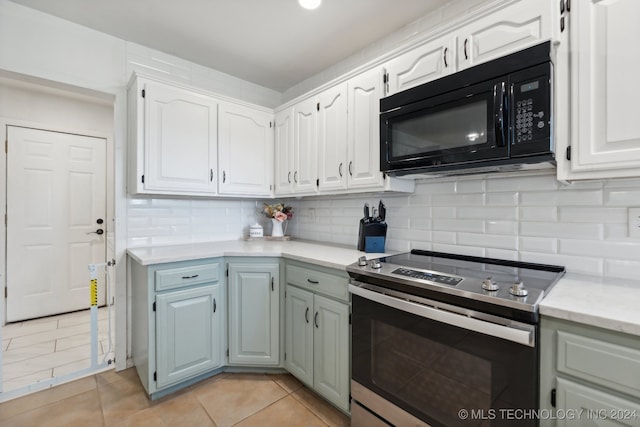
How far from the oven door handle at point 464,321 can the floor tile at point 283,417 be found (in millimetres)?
863

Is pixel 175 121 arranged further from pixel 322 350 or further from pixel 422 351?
pixel 422 351

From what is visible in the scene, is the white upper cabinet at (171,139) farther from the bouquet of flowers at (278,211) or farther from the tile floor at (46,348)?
the tile floor at (46,348)

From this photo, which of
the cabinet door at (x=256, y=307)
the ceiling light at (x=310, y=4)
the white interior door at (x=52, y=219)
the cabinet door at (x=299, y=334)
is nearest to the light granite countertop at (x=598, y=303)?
the cabinet door at (x=299, y=334)

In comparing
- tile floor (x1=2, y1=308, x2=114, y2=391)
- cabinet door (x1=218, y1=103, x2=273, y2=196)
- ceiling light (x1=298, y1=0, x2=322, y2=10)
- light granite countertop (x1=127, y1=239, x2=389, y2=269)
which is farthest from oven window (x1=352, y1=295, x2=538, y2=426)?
tile floor (x1=2, y1=308, x2=114, y2=391)

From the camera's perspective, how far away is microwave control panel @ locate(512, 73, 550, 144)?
3.89 feet

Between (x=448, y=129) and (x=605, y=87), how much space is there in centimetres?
57

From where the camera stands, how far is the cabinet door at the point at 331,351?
1655mm

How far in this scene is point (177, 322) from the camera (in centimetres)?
191

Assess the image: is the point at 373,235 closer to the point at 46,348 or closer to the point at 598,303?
the point at 598,303

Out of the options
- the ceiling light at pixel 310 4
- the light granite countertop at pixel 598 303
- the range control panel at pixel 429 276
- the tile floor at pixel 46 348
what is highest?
the ceiling light at pixel 310 4

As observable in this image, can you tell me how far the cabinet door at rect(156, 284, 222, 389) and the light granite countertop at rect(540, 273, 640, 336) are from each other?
188 cm

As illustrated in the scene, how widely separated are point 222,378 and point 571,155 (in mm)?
2401

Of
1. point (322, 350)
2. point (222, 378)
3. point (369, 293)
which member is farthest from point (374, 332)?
point (222, 378)

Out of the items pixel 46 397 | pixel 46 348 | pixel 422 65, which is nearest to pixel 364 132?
pixel 422 65
